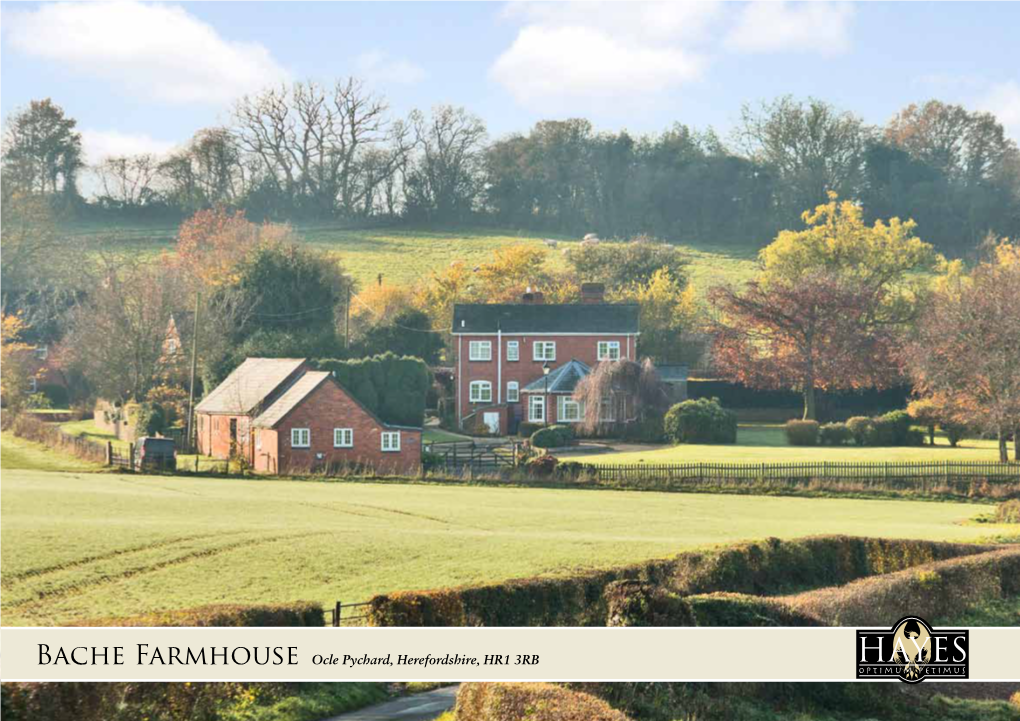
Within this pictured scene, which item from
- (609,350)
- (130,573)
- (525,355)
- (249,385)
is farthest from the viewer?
(525,355)

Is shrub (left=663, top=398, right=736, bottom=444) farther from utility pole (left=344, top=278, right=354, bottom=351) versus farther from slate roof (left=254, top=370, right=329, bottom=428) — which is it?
utility pole (left=344, top=278, right=354, bottom=351)

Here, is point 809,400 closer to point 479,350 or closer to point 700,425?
point 700,425

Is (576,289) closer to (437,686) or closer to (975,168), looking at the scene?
(975,168)

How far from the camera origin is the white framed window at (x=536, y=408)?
6750cm

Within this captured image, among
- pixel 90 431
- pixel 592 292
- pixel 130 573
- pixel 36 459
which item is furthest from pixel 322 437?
pixel 130 573

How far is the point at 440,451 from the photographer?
53.0m

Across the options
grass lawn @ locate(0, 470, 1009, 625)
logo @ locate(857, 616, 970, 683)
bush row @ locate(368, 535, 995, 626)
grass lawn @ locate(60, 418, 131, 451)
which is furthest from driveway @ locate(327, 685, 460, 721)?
grass lawn @ locate(60, 418, 131, 451)

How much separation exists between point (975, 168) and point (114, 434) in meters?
46.5

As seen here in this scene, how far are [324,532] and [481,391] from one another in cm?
3995

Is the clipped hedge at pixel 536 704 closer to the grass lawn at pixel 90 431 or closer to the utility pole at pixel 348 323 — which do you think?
the grass lawn at pixel 90 431

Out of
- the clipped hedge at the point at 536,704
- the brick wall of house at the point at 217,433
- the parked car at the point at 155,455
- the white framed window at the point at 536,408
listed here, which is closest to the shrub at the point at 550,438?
the white framed window at the point at 536,408

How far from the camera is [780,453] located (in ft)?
176

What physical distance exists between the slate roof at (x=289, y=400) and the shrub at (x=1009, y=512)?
26.4 m

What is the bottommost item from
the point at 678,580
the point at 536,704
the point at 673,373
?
the point at 678,580
